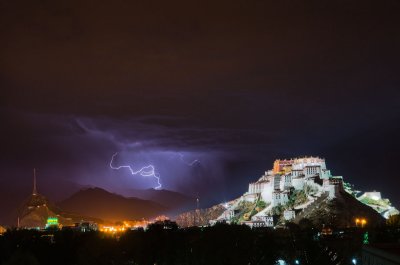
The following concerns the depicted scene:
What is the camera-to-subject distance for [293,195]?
137 metres

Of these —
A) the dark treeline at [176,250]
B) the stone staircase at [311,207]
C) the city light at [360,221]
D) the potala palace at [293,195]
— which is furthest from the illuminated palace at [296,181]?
the dark treeline at [176,250]

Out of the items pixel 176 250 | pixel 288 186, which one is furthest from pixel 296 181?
pixel 176 250

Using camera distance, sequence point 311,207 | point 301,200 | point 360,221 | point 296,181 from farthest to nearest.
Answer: point 296,181
point 301,200
point 311,207
point 360,221

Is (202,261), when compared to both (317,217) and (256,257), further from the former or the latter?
(317,217)

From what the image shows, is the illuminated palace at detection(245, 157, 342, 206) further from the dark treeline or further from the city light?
the dark treeline

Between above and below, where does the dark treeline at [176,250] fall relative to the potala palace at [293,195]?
below

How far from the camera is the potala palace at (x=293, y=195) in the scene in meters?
126

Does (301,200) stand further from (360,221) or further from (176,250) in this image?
(176,250)

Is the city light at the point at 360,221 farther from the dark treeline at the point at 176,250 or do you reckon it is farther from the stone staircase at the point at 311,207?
the dark treeline at the point at 176,250

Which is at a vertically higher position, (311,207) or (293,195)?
(293,195)

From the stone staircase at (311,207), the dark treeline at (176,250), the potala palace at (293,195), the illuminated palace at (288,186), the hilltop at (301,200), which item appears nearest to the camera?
the dark treeline at (176,250)

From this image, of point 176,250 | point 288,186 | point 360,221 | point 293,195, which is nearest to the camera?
point 176,250

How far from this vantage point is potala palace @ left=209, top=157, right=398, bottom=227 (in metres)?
126

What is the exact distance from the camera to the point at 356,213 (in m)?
118
